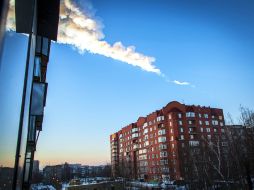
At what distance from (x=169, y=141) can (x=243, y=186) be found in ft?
177

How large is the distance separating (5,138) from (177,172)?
68.7 m

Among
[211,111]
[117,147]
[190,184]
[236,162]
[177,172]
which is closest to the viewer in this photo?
[236,162]

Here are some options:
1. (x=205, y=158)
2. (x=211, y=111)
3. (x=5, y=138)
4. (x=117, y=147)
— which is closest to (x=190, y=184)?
(x=205, y=158)

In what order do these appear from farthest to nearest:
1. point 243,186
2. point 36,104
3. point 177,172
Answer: point 177,172 → point 243,186 → point 36,104

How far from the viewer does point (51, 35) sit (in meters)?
6.25

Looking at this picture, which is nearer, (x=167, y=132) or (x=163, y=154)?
(x=163, y=154)

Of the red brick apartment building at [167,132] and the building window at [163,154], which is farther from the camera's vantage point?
the building window at [163,154]

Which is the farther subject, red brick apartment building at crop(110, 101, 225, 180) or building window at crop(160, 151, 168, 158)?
building window at crop(160, 151, 168, 158)

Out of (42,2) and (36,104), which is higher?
(42,2)

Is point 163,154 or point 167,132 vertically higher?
point 167,132

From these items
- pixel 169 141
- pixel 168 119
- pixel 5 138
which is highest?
pixel 168 119

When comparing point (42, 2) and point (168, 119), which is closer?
point (42, 2)

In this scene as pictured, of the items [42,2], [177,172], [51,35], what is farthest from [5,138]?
[177,172]

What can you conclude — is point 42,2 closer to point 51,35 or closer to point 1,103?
point 51,35
